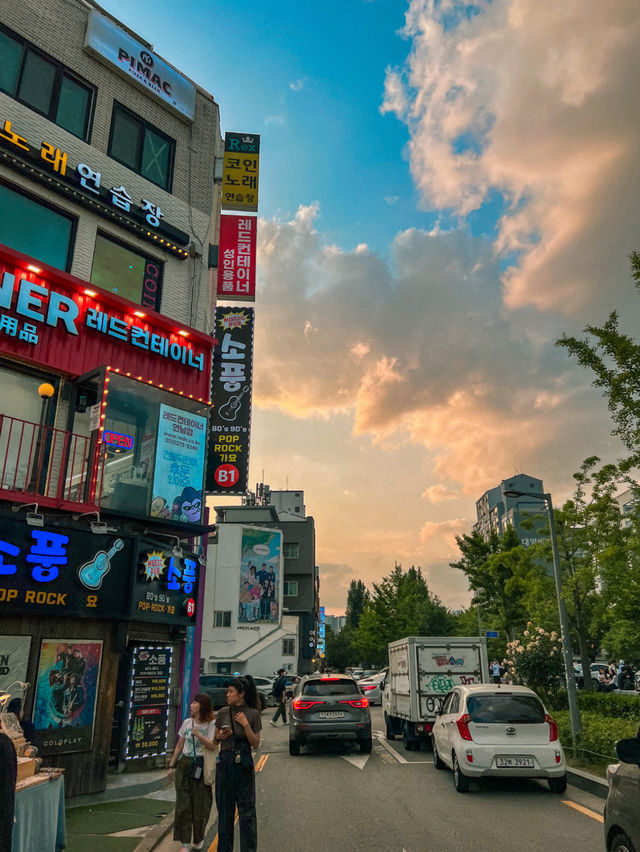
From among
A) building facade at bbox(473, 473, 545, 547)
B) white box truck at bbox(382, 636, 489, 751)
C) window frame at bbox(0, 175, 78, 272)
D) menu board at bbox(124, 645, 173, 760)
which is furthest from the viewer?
building facade at bbox(473, 473, 545, 547)

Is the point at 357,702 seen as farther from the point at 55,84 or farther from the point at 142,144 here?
the point at 55,84

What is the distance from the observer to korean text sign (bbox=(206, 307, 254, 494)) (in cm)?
1581

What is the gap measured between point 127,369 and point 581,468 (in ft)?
64.1

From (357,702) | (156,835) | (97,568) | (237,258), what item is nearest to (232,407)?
(237,258)

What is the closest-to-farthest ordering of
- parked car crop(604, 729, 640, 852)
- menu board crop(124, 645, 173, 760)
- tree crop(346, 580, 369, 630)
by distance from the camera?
parked car crop(604, 729, 640, 852), menu board crop(124, 645, 173, 760), tree crop(346, 580, 369, 630)

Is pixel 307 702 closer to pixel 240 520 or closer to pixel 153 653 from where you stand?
pixel 153 653

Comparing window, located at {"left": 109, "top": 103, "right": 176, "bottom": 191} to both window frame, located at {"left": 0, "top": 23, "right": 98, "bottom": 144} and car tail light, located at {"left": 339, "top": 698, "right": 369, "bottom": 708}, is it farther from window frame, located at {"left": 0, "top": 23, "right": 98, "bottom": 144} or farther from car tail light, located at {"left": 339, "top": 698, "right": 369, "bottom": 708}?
car tail light, located at {"left": 339, "top": 698, "right": 369, "bottom": 708}

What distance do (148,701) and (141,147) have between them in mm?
13292

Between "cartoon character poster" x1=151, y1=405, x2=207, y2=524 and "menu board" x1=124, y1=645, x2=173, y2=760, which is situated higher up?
"cartoon character poster" x1=151, y1=405, x2=207, y2=524

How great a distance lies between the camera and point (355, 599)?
389ft

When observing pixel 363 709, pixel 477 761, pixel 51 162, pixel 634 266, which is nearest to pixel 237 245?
pixel 51 162

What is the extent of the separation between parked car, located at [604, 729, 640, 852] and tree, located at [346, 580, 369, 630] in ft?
373

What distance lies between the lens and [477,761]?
361 inches

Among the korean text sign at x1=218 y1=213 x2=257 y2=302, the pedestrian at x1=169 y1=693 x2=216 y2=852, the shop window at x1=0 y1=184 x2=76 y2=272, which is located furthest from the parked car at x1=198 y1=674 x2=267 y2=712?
the pedestrian at x1=169 y1=693 x2=216 y2=852
